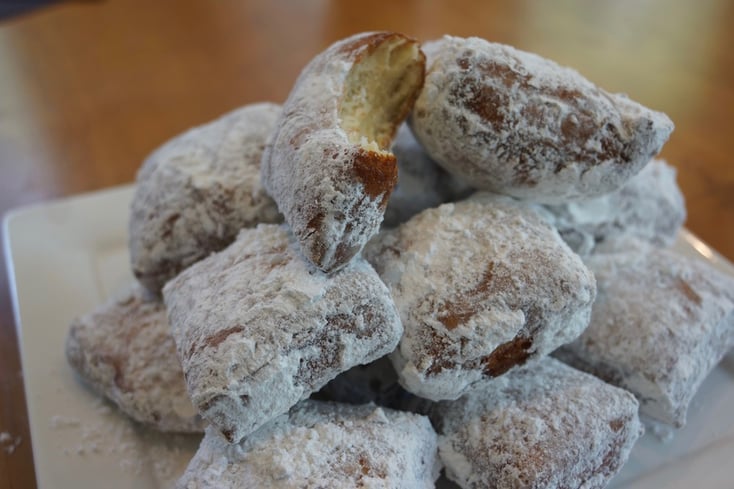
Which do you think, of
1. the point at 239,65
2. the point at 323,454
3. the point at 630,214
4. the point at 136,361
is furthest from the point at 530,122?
the point at 239,65

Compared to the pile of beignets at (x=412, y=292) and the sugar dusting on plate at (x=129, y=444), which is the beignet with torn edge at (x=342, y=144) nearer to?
the pile of beignets at (x=412, y=292)

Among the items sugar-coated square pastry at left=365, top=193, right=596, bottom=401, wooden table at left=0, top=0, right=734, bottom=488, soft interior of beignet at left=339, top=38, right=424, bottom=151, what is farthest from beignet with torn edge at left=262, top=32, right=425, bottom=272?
wooden table at left=0, top=0, right=734, bottom=488

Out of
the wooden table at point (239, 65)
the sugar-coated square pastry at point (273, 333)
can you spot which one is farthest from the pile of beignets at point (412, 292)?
the wooden table at point (239, 65)

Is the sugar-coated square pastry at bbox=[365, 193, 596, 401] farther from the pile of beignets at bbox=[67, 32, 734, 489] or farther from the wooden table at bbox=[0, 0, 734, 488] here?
the wooden table at bbox=[0, 0, 734, 488]

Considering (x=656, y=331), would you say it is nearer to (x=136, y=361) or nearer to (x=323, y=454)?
(x=323, y=454)

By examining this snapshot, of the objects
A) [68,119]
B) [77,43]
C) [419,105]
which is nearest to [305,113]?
A: [419,105]

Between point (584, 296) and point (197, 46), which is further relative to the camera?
point (197, 46)

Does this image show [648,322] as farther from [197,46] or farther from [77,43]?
[77,43]
